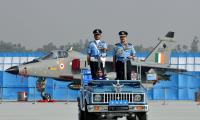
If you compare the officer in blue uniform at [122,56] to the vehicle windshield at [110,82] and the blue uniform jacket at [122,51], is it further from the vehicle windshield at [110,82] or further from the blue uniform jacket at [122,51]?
the vehicle windshield at [110,82]

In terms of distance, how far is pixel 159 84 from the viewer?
4509 cm

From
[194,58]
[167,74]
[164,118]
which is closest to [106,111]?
[164,118]

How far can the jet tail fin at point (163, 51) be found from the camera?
136 feet

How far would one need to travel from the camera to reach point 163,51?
4147 cm

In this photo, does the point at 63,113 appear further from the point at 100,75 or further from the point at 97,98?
the point at 97,98

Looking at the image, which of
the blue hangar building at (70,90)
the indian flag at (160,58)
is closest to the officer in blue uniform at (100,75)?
the blue hangar building at (70,90)

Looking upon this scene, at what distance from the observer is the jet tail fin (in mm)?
41344

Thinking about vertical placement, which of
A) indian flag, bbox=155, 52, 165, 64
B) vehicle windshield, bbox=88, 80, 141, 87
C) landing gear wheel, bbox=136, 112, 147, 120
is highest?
indian flag, bbox=155, 52, 165, 64

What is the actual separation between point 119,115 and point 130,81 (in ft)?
2.86

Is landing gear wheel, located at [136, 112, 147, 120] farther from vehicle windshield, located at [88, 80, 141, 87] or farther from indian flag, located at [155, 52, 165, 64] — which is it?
indian flag, located at [155, 52, 165, 64]

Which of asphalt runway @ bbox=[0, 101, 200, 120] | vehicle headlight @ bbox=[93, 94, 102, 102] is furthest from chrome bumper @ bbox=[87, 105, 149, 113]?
asphalt runway @ bbox=[0, 101, 200, 120]

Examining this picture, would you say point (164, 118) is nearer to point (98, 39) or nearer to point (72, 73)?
point (98, 39)

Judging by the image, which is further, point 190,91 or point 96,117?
point 190,91

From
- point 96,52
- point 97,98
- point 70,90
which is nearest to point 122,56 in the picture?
point 96,52
